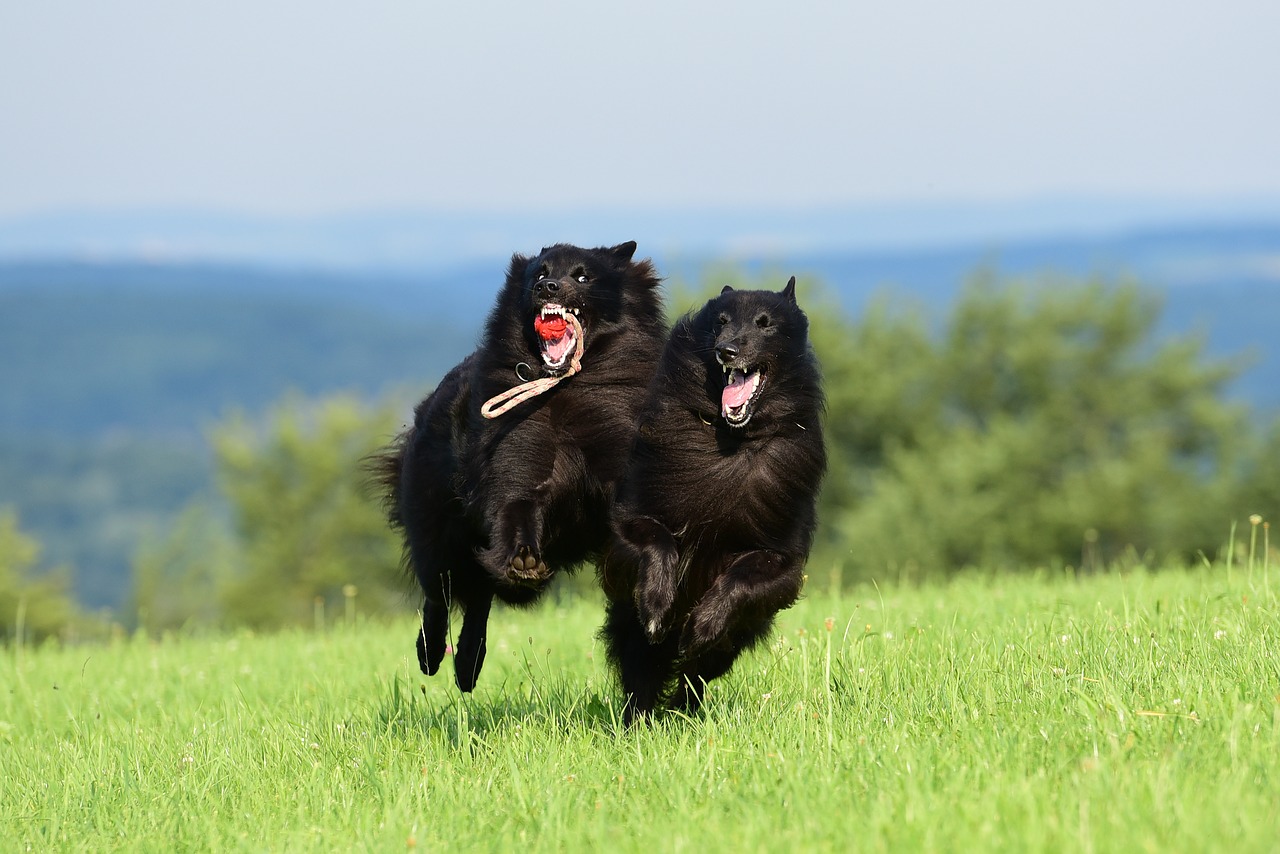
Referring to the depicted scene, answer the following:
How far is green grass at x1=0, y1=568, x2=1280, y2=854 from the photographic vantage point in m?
3.60

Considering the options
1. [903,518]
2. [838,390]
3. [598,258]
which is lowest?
[903,518]

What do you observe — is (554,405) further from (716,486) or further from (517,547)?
(716,486)

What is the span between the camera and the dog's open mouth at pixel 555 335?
6387mm

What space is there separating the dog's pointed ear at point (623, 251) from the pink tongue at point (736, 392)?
1.18 m

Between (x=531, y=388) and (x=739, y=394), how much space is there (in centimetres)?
108

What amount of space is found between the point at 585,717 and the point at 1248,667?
288cm

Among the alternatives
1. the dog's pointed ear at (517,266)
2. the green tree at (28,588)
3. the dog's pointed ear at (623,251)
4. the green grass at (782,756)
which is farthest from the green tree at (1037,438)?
the dog's pointed ear at (517,266)

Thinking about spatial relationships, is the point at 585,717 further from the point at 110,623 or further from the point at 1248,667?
the point at 110,623

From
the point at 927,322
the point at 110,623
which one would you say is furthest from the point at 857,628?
the point at 927,322

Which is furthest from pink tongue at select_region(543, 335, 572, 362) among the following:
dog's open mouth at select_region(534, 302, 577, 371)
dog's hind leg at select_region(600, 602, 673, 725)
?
dog's hind leg at select_region(600, 602, 673, 725)

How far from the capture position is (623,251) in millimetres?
6699

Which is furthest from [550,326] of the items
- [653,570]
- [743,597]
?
[743,597]

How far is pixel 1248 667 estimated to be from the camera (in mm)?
5027

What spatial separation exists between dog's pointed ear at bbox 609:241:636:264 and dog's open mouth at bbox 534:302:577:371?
0.43 meters
